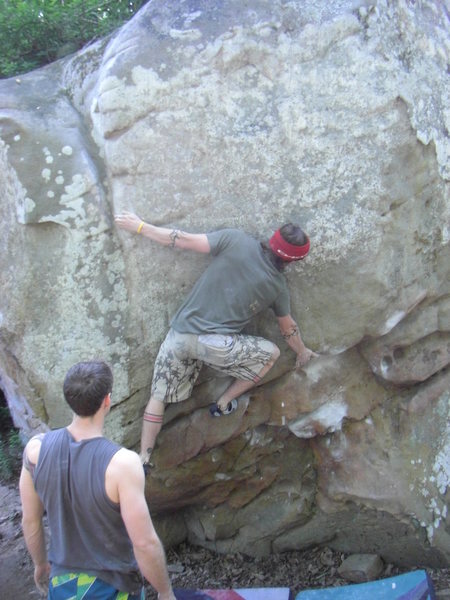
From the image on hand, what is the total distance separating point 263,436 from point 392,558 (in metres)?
1.25

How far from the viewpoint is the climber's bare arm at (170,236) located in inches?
136

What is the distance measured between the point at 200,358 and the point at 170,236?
2.21 feet

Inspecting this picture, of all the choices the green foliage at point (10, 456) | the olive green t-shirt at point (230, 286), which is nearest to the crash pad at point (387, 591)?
the olive green t-shirt at point (230, 286)

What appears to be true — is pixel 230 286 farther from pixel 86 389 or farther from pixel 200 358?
pixel 86 389

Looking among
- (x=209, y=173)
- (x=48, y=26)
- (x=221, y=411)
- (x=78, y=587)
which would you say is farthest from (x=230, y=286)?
(x=48, y=26)

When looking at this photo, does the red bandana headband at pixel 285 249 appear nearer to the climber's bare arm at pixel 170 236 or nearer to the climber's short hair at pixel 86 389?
the climber's bare arm at pixel 170 236

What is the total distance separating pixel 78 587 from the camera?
242 cm

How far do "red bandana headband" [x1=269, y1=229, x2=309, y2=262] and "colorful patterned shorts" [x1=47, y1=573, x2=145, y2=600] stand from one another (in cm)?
179

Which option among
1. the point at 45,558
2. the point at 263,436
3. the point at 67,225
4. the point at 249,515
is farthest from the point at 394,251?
the point at 45,558

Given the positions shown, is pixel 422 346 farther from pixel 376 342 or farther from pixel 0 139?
pixel 0 139

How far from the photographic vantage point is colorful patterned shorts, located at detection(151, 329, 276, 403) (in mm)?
3492

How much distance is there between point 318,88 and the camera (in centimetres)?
363

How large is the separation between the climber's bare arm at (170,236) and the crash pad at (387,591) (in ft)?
7.17

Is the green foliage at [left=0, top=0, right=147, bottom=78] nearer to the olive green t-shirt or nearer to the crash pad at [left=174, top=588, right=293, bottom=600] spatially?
the olive green t-shirt
